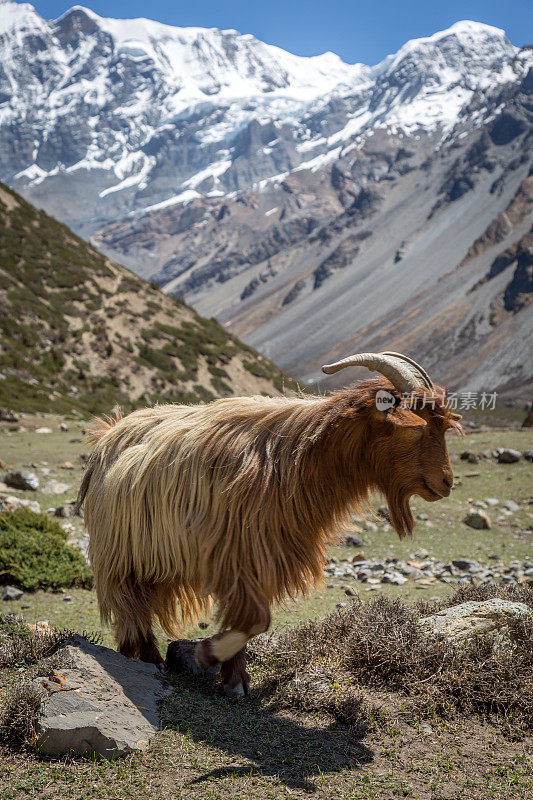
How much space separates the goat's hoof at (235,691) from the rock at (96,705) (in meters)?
0.48

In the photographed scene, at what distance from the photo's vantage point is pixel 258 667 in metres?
5.90

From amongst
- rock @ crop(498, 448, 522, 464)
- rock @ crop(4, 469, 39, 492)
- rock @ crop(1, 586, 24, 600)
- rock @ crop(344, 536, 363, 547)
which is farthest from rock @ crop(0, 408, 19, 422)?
rock @ crop(498, 448, 522, 464)

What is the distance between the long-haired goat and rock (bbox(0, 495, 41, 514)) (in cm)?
510

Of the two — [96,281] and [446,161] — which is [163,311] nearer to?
[96,281]

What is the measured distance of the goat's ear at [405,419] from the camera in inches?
187

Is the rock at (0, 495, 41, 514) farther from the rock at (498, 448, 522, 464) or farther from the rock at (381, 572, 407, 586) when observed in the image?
the rock at (498, 448, 522, 464)

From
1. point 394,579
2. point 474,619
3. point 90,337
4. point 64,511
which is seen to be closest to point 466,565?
point 394,579

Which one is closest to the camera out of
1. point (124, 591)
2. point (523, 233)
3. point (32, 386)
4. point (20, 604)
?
point (124, 591)

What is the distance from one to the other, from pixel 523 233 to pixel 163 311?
112m

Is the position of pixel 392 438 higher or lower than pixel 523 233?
lower

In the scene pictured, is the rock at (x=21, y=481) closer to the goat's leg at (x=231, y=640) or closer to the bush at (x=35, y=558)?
the bush at (x=35, y=558)

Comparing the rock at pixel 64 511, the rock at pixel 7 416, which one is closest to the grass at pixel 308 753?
the rock at pixel 64 511

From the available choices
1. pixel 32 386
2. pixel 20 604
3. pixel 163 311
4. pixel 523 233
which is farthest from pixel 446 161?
pixel 20 604

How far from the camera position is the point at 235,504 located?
5.05 meters
